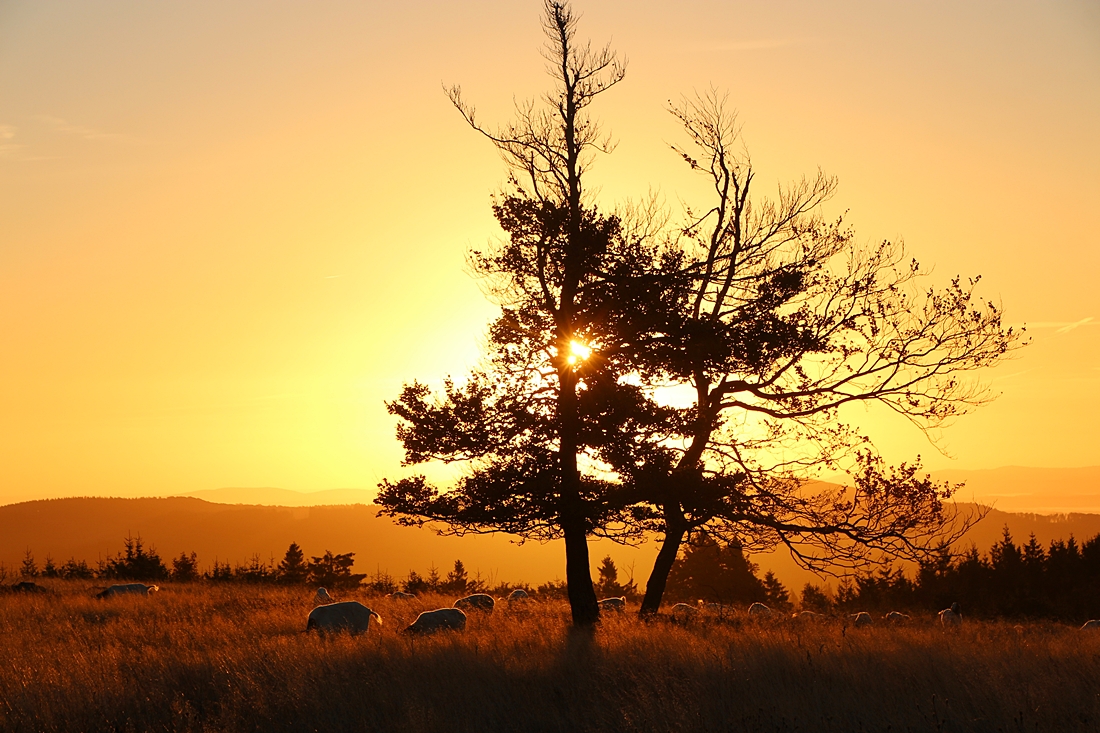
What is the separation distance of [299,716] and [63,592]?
16.4 m

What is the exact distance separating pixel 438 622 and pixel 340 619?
69.4 inches

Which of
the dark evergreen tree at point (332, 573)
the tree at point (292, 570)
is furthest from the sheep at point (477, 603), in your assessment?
the dark evergreen tree at point (332, 573)

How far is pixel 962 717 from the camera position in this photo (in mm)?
8547

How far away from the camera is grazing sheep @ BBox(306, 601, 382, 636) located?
14.8m

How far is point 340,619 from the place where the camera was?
15.2 metres

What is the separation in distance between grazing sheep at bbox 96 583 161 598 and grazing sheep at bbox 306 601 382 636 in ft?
26.5

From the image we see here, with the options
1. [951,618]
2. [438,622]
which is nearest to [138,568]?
[438,622]

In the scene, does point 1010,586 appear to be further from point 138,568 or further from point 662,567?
point 138,568

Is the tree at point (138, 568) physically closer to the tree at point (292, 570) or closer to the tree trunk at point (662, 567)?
the tree at point (292, 570)

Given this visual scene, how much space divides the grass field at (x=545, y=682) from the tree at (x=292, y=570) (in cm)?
1727

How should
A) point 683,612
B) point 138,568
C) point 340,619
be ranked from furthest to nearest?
point 138,568, point 683,612, point 340,619

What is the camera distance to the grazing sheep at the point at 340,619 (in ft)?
48.6

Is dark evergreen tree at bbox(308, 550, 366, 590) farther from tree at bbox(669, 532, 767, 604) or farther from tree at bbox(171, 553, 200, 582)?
tree at bbox(669, 532, 767, 604)

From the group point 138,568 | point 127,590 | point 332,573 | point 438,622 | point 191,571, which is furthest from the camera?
point 332,573
